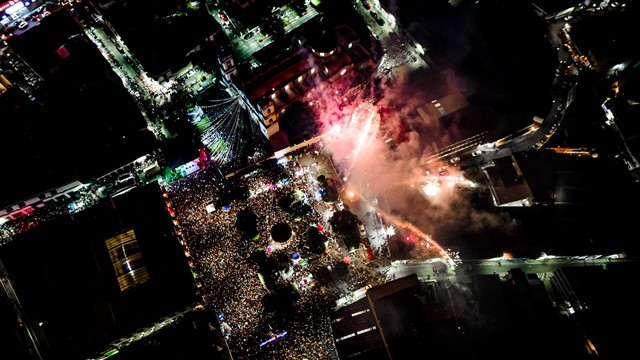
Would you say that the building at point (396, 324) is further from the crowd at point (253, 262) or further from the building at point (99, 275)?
the building at point (99, 275)

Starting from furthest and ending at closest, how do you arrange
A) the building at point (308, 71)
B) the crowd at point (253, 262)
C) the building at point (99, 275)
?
the building at point (308, 71)
the crowd at point (253, 262)
the building at point (99, 275)

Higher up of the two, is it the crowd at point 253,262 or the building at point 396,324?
the crowd at point 253,262

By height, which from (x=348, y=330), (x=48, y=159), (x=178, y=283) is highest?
(x=48, y=159)

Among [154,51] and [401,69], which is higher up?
[154,51]

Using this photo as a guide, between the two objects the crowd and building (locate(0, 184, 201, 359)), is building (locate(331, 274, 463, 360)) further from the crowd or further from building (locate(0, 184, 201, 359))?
building (locate(0, 184, 201, 359))

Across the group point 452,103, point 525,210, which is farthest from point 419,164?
point 525,210

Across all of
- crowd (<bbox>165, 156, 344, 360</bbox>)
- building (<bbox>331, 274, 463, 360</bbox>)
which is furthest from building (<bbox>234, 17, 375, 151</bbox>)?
building (<bbox>331, 274, 463, 360</bbox>)

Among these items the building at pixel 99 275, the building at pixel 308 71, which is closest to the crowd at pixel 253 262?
the building at pixel 99 275

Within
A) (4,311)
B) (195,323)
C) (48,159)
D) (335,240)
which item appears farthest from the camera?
(335,240)

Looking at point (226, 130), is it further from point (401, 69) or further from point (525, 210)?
point (525, 210)
